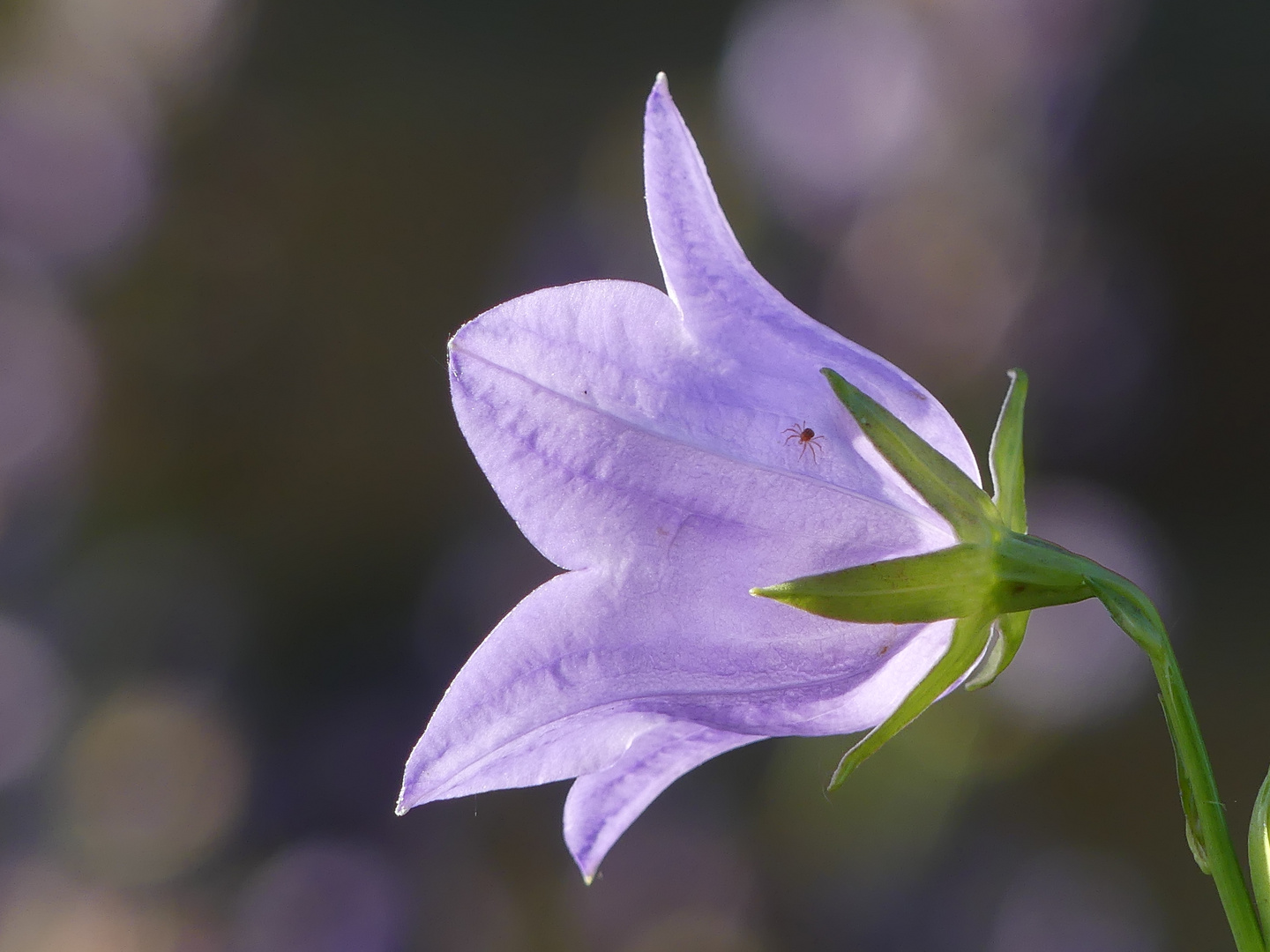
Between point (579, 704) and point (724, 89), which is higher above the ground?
point (724, 89)

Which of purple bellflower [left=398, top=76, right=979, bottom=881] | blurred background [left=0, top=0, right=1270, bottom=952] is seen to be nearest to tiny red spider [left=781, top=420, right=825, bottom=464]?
purple bellflower [left=398, top=76, right=979, bottom=881]

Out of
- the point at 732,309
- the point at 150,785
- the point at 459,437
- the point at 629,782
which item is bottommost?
the point at 150,785

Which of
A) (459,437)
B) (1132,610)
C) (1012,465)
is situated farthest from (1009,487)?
(459,437)

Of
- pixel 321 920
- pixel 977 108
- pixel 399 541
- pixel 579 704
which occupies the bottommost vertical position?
pixel 321 920

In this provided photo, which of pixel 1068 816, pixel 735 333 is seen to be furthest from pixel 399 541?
pixel 735 333

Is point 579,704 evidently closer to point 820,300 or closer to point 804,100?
point 820,300

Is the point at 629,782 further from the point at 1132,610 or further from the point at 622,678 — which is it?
the point at 1132,610

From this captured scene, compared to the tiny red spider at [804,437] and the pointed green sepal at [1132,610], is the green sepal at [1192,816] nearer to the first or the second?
the pointed green sepal at [1132,610]

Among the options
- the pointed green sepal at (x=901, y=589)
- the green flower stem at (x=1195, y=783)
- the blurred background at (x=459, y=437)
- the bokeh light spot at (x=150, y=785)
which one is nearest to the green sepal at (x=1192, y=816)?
the green flower stem at (x=1195, y=783)
